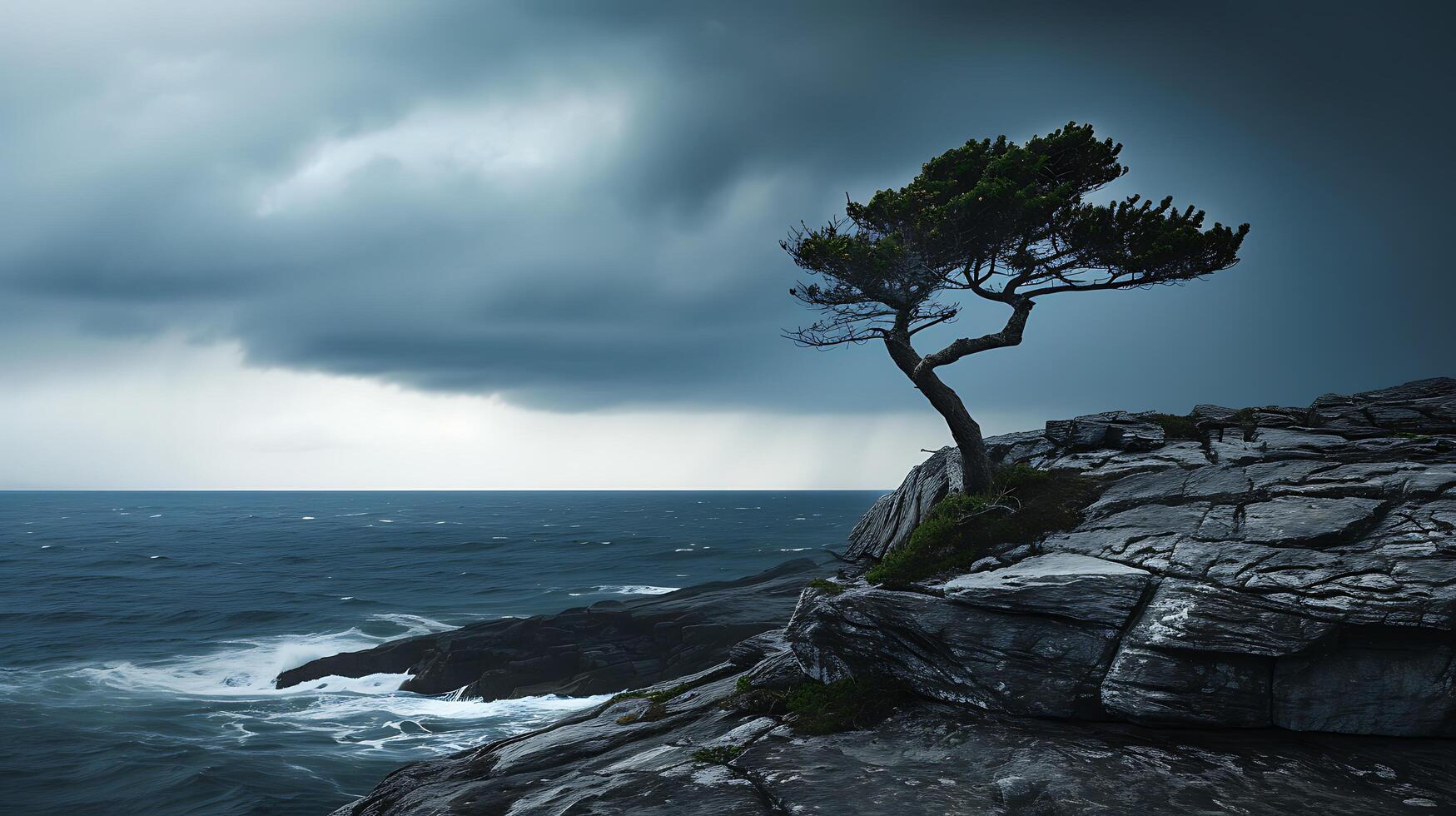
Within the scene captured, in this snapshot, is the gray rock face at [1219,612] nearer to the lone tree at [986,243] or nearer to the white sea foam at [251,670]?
the lone tree at [986,243]

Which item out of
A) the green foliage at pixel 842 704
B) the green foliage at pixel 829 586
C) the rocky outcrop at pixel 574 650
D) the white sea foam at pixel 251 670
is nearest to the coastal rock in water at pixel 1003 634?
the green foliage at pixel 842 704

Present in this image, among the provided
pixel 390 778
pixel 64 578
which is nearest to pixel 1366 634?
pixel 390 778

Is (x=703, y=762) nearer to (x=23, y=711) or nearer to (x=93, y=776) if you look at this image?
(x=93, y=776)

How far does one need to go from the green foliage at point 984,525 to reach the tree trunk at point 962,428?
0.74 m

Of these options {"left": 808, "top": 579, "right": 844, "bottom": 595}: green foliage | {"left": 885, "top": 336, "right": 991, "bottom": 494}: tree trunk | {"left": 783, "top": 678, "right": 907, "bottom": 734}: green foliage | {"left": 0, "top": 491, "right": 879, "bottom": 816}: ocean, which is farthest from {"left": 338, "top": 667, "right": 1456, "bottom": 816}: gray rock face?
{"left": 0, "top": 491, "right": 879, "bottom": 816}: ocean

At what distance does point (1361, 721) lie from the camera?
29.9 feet

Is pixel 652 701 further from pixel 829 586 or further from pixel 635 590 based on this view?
pixel 635 590

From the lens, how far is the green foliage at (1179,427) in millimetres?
17156

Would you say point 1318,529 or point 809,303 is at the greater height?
point 809,303

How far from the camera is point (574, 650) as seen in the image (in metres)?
42.6

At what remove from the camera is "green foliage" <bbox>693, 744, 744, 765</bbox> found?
411 inches

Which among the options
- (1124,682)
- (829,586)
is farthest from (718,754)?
(1124,682)

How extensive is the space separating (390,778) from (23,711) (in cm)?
3886

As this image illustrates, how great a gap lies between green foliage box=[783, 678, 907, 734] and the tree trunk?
6.05 m
